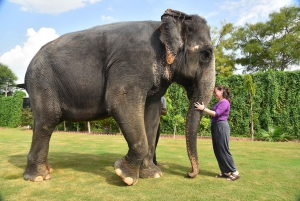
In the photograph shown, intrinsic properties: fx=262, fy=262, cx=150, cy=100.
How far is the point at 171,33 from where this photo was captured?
3.73 metres

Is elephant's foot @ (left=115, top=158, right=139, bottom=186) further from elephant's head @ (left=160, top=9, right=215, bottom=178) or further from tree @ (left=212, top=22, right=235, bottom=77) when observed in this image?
tree @ (left=212, top=22, right=235, bottom=77)

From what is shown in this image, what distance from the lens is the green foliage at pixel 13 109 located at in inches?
954

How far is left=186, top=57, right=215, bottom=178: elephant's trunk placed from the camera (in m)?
3.96

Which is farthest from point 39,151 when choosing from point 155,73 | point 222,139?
point 222,139

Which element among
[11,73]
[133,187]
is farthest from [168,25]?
[11,73]

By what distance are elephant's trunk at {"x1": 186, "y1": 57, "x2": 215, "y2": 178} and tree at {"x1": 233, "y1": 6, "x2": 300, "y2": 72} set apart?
26.1m

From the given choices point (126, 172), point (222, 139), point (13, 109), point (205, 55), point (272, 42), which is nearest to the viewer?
point (126, 172)

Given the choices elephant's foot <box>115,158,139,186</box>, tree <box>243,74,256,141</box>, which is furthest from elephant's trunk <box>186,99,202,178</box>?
tree <box>243,74,256,141</box>

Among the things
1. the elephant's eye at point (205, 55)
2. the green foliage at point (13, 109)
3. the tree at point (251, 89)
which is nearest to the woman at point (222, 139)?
the elephant's eye at point (205, 55)

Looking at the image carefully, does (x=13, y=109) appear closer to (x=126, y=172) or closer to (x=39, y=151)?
(x=39, y=151)

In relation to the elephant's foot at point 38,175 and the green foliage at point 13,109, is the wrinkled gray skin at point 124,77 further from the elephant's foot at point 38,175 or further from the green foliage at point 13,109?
the green foliage at point 13,109

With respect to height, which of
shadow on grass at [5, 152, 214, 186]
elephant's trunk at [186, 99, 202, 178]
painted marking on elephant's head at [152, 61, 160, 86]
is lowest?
shadow on grass at [5, 152, 214, 186]

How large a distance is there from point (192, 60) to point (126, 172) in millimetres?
1882

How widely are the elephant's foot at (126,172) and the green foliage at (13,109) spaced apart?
23.4 m
